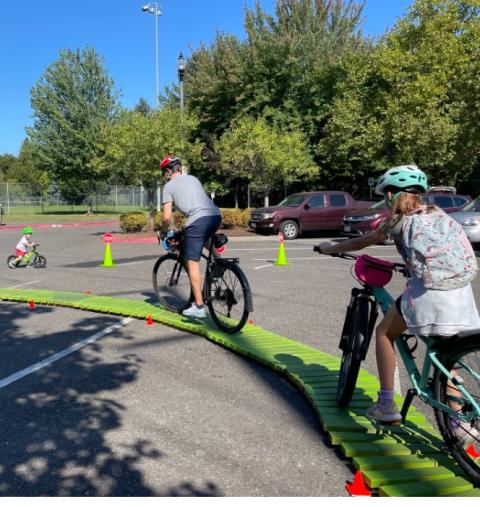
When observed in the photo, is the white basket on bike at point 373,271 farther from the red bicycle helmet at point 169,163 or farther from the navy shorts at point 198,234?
the red bicycle helmet at point 169,163

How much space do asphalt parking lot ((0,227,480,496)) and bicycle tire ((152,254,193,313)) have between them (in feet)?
2.22

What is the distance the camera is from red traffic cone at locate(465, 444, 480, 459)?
2871mm

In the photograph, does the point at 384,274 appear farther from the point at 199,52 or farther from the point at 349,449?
the point at 199,52

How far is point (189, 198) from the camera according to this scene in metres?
5.99

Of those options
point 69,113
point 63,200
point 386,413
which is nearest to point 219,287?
point 386,413

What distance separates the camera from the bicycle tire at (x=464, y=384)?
278 cm

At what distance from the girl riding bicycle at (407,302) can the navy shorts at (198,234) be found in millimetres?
2681

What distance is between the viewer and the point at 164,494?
272 centimetres

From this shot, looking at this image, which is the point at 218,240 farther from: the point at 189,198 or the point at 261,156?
the point at 261,156

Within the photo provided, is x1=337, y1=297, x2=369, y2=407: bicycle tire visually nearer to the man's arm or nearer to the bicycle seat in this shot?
the bicycle seat

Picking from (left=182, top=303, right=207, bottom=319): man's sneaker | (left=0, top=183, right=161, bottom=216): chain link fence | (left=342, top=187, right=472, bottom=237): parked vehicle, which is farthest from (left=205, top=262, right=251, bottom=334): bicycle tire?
(left=0, top=183, right=161, bottom=216): chain link fence

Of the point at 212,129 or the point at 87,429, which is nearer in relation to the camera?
the point at 87,429

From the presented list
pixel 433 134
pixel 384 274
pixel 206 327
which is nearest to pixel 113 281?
pixel 206 327

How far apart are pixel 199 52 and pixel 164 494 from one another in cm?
3959
